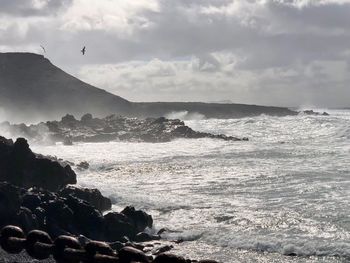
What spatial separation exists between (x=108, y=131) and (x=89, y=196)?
145ft

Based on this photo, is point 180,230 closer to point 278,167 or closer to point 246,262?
point 246,262

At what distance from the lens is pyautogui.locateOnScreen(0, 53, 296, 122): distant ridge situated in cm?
11138

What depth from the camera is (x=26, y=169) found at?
87.1 feet

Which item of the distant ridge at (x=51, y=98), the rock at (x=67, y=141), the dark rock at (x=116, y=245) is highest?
the distant ridge at (x=51, y=98)

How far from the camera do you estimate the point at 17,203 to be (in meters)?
18.7

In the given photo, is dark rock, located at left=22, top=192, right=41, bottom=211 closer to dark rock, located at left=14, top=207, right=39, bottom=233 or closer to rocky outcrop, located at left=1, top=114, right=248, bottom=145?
dark rock, located at left=14, top=207, right=39, bottom=233

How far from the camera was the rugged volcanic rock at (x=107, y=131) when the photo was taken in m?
63.0

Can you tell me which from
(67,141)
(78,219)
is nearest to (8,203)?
(78,219)

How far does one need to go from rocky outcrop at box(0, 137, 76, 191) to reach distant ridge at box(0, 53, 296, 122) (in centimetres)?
8277

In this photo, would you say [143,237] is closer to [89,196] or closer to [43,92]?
[89,196]

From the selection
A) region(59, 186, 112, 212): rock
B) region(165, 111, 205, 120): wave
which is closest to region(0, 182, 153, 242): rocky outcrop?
region(59, 186, 112, 212): rock

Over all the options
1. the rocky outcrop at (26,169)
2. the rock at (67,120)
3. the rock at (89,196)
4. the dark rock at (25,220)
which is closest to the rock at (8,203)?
the dark rock at (25,220)

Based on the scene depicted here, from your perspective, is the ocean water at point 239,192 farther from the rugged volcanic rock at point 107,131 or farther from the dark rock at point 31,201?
the rugged volcanic rock at point 107,131

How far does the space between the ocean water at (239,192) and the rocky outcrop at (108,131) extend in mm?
7380
